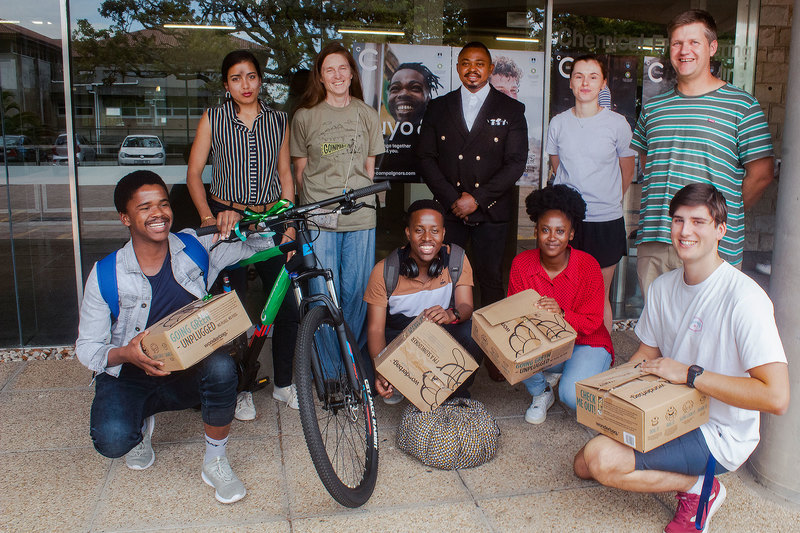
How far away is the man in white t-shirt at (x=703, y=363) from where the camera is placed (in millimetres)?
2420

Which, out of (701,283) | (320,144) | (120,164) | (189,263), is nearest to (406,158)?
(320,144)

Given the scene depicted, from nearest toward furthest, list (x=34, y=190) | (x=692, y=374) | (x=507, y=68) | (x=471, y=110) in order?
(x=692, y=374), (x=471, y=110), (x=34, y=190), (x=507, y=68)

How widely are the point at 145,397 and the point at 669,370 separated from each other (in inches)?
82.0

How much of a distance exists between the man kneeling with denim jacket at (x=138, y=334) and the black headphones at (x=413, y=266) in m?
0.96

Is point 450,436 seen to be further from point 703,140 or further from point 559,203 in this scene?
point 703,140

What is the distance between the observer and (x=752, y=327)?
2.38m

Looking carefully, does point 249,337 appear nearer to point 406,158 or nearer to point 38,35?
point 406,158

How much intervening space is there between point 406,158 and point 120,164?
199 cm

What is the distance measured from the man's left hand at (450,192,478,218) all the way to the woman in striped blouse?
1.02 m

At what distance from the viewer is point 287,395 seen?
387 centimetres

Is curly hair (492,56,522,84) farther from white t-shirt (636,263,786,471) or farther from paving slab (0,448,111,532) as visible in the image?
paving slab (0,448,111,532)

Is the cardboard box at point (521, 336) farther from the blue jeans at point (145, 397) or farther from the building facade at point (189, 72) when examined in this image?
the building facade at point (189, 72)

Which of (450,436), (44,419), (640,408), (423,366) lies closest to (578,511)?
(450,436)

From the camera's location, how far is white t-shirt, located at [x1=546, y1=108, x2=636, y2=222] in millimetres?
4008
